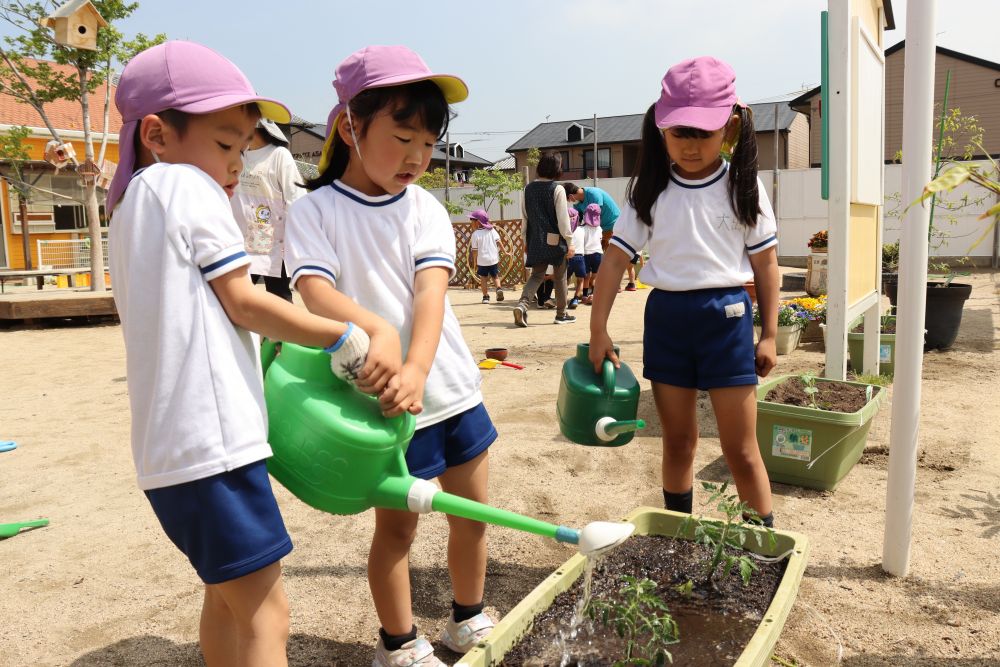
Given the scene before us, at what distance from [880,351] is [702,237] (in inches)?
117

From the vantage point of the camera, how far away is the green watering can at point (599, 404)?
204 centimetres

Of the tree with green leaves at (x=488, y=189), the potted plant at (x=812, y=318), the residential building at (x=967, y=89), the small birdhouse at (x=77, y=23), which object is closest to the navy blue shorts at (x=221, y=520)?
the potted plant at (x=812, y=318)

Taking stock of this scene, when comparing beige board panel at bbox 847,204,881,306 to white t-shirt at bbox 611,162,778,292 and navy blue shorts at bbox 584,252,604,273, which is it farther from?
navy blue shorts at bbox 584,252,604,273

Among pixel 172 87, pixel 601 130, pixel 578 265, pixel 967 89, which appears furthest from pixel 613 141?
pixel 172 87

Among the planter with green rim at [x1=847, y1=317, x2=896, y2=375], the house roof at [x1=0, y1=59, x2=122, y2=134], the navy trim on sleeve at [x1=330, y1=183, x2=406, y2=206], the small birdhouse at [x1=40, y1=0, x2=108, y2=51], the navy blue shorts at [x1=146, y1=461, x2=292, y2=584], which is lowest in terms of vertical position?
the planter with green rim at [x1=847, y1=317, x2=896, y2=375]

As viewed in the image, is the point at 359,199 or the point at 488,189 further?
the point at 488,189

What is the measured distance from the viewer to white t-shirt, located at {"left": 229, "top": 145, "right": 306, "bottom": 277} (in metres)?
3.45

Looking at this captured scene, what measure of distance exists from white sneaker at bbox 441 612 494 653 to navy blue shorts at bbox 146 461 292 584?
75 cm

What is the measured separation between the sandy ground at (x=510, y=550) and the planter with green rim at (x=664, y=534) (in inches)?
8.8

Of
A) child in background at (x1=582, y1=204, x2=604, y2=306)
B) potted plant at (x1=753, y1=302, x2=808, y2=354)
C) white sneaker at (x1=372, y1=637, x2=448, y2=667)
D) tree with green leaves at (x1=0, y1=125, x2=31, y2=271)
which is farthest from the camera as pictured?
tree with green leaves at (x1=0, y1=125, x2=31, y2=271)

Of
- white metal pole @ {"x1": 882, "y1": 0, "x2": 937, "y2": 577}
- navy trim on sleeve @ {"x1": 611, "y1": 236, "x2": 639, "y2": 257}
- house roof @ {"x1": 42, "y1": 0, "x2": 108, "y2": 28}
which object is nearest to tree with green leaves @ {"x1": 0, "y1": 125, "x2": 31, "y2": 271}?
house roof @ {"x1": 42, "y1": 0, "x2": 108, "y2": 28}

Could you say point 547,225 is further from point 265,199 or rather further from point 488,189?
point 488,189

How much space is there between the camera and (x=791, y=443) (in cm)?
282

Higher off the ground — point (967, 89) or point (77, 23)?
point (967, 89)
